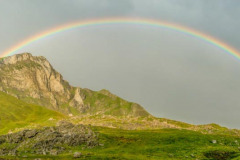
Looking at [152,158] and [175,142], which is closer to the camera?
[152,158]

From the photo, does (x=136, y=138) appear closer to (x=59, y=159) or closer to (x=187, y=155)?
(x=187, y=155)

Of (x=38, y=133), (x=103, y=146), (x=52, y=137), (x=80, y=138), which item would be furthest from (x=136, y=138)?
(x=38, y=133)

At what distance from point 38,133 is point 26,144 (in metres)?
10.7

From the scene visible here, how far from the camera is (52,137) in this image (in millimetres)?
84688

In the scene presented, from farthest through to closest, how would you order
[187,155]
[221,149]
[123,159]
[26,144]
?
[26,144]
[221,149]
[187,155]
[123,159]

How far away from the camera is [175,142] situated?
82.4 meters

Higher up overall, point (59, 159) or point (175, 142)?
point (175, 142)


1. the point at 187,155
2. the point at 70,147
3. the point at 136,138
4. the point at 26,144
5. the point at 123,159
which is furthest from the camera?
the point at 136,138

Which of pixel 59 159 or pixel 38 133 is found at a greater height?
pixel 38 133

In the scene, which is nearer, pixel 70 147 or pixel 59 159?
pixel 59 159

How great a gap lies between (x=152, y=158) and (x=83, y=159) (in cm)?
1641

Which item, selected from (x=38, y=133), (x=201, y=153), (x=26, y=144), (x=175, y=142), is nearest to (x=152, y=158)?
(x=201, y=153)

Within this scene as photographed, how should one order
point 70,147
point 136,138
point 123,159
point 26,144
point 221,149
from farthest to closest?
point 136,138, point 26,144, point 70,147, point 221,149, point 123,159

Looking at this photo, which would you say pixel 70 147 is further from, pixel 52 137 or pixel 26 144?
pixel 26 144
